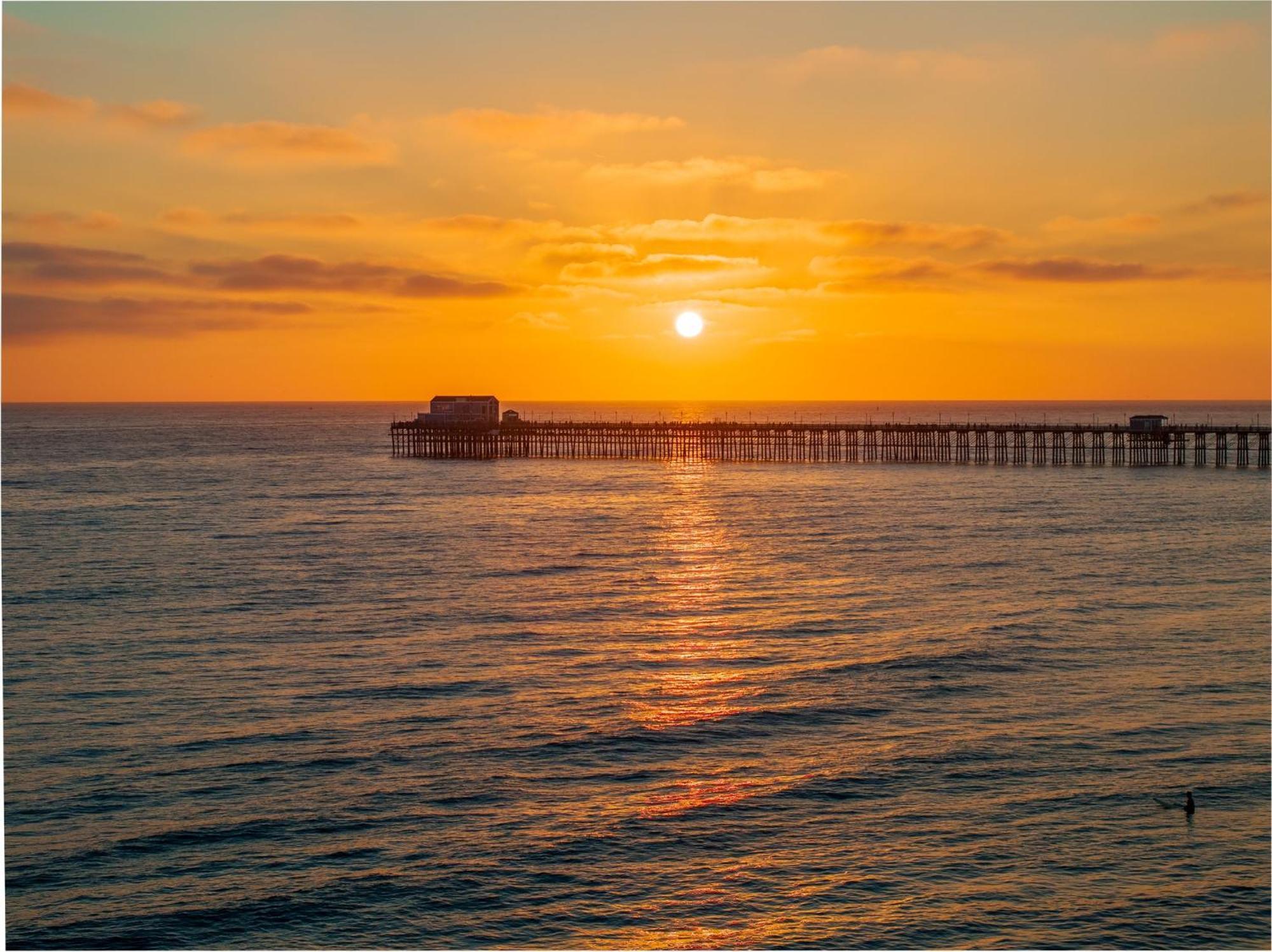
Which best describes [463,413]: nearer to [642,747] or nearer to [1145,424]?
[1145,424]

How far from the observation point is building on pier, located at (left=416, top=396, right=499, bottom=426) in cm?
14212

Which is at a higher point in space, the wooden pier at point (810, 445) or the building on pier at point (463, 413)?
the building on pier at point (463, 413)

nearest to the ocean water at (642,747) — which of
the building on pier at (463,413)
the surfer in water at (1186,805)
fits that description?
the surfer in water at (1186,805)

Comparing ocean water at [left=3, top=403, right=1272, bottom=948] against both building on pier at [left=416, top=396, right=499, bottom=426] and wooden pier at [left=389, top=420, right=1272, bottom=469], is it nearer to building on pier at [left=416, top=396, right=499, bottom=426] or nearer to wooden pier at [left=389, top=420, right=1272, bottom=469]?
wooden pier at [left=389, top=420, right=1272, bottom=469]

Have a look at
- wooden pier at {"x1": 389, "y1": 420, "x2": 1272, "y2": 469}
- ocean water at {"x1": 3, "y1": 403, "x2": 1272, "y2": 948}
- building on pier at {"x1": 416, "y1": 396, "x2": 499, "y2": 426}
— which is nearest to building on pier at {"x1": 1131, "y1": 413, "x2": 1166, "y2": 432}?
wooden pier at {"x1": 389, "y1": 420, "x2": 1272, "y2": 469}

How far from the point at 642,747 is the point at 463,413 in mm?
118522

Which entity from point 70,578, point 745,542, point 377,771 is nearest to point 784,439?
point 745,542

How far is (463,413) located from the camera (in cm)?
14512

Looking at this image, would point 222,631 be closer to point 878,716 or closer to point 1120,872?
point 878,716

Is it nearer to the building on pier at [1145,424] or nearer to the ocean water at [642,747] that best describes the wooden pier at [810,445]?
the building on pier at [1145,424]

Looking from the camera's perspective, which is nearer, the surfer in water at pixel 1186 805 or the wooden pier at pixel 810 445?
the surfer in water at pixel 1186 805

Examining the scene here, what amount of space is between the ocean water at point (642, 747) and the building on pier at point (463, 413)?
80.3 meters

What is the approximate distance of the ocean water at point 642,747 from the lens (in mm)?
21688

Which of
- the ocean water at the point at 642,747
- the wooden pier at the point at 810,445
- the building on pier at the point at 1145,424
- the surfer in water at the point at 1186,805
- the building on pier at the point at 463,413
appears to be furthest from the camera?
the building on pier at the point at 463,413
